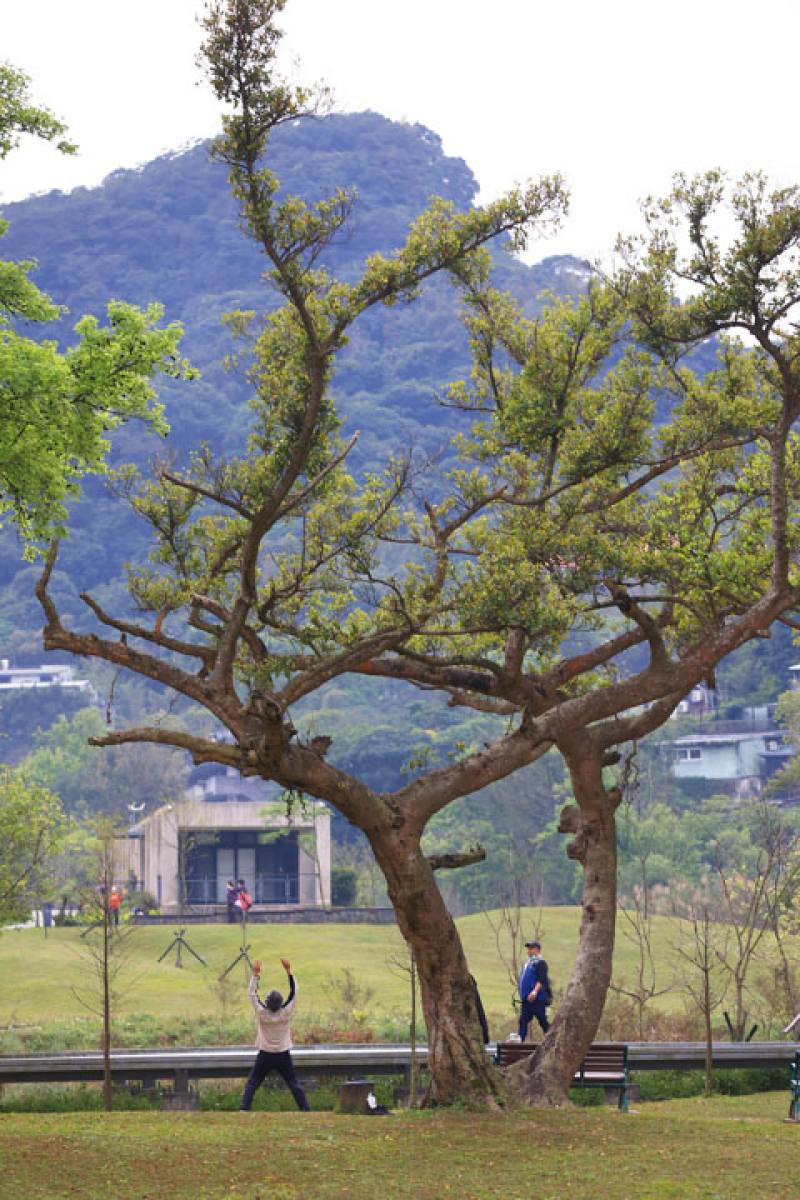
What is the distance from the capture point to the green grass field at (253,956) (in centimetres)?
3534

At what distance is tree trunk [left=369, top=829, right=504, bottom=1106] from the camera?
13.2 metres

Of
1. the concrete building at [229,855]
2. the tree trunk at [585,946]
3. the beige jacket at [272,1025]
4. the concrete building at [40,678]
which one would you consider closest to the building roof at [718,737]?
the concrete building at [229,855]

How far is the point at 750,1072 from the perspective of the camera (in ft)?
62.6

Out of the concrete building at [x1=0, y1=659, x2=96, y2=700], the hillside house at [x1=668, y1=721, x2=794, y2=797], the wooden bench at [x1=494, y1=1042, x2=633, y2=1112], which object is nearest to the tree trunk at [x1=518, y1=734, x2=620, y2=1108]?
the wooden bench at [x1=494, y1=1042, x2=633, y2=1112]

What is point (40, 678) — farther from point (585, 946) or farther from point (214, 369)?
point (585, 946)

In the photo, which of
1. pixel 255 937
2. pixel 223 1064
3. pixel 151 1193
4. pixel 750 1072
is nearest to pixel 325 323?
pixel 151 1193

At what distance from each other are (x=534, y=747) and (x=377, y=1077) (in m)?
6.15

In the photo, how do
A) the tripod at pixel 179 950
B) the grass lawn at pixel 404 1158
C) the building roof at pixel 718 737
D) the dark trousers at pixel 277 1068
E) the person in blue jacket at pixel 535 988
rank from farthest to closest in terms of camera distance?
the building roof at pixel 718 737 → the tripod at pixel 179 950 → the person in blue jacket at pixel 535 988 → the dark trousers at pixel 277 1068 → the grass lawn at pixel 404 1158

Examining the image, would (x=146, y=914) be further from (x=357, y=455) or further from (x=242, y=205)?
(x=357, y=455)

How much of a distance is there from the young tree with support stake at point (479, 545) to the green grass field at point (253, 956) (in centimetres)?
1525

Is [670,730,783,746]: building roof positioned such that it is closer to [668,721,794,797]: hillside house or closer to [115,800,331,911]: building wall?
[668,721,794,797]: hillside house

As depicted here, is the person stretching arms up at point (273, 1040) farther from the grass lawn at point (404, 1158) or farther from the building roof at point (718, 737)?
the building roof at point (718, 737)

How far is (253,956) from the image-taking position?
43375 millimetres

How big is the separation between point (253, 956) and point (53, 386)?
34.0 meters
